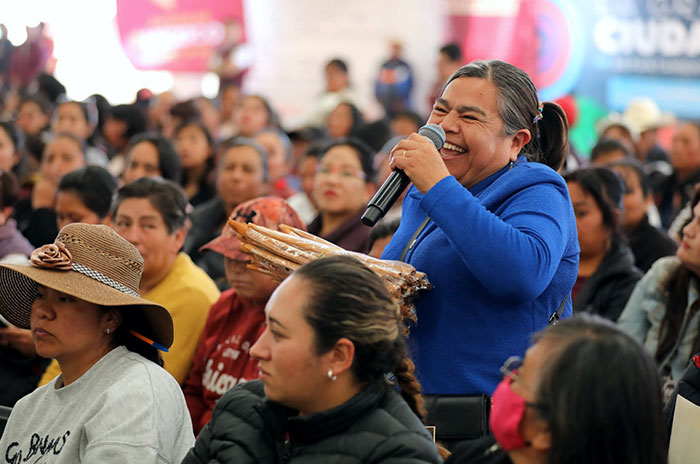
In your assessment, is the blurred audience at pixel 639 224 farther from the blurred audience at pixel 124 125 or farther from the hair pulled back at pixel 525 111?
the blurred audience at pixel 124 125

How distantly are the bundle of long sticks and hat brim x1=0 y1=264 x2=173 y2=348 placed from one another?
310 millimetres

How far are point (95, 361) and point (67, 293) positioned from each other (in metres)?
0.19

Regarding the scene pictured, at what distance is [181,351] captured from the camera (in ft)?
9.79

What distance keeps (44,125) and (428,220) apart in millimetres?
6776

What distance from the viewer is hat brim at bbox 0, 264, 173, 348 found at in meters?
2.03

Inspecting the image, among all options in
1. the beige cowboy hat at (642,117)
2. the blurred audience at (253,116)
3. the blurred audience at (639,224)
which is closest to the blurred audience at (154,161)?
the blurred audience at (639,224)

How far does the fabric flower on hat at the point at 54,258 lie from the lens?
2066mm

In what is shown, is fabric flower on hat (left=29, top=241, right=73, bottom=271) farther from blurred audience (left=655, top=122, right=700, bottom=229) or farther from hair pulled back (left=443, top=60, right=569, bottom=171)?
blurred audience (left=655, top=122, right=700, bottom=229)

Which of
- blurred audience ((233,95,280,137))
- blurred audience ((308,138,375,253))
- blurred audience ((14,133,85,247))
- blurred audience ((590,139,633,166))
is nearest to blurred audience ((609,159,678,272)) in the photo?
blurred audience ((590,139,633,166))

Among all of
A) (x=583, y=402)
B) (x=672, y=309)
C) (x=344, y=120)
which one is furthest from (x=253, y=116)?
(x=583, y=402)

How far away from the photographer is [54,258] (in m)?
2.07

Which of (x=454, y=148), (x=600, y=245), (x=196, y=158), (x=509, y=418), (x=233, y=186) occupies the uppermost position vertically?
(x=454, y=148)

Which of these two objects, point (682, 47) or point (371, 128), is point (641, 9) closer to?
point (682, 47)

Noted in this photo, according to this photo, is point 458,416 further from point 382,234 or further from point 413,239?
point 382,234
